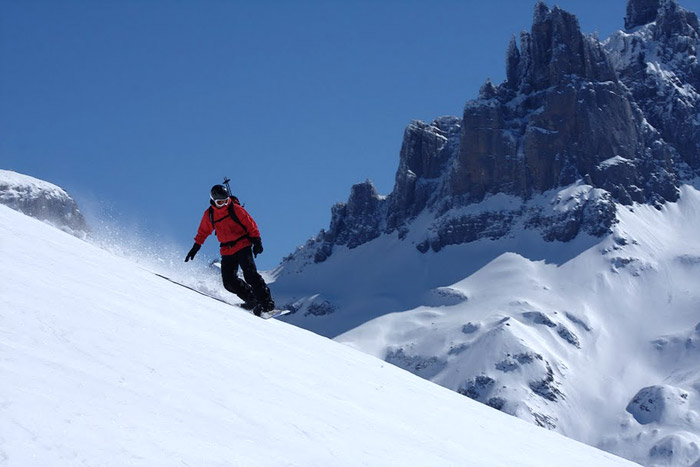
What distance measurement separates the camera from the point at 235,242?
1772cm

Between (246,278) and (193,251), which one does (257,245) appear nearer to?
(246,278)

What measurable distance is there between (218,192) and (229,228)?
2.75ft

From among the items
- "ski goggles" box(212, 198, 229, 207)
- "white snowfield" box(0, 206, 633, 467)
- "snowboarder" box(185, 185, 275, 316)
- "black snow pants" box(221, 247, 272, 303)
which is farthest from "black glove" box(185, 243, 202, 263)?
"white snowfield" box(0, 206, 633, 467)

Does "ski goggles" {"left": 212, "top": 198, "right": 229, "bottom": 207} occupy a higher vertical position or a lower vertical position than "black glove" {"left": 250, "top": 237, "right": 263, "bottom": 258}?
higher

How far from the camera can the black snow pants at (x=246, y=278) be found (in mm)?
17750

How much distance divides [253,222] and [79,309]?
6531mm

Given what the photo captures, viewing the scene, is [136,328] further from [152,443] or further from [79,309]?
[152,443]

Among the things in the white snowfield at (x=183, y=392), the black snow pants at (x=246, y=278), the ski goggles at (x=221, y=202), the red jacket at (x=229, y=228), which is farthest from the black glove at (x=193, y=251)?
the white snowfield at (x=183, y=392)

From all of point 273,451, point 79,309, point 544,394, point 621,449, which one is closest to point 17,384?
point 273,451

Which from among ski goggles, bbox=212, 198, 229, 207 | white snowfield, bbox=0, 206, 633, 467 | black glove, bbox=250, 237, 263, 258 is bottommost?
white snowfield, bbox=0, 206, 633, 467

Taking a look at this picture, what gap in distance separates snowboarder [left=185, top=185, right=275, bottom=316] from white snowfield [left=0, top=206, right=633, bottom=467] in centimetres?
A: 145

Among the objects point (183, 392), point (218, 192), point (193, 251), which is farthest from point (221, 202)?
point (183, 392)

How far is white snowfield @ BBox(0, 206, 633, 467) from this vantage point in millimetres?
7961

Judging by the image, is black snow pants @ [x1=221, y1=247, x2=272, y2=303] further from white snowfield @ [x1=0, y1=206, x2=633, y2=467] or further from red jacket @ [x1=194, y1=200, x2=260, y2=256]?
white snowfield @ [x1=0, y1=206, x2=633, y2=467]
